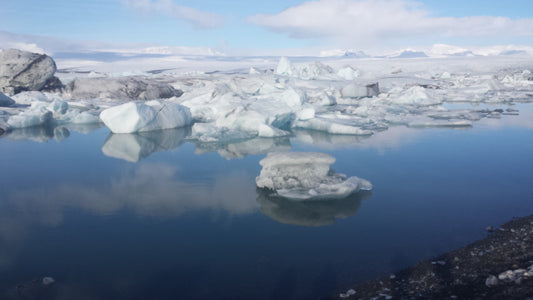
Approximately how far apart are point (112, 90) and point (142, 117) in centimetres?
720

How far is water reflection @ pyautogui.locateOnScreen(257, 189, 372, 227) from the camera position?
11.7 feet

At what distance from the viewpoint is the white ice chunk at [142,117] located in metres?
7.91

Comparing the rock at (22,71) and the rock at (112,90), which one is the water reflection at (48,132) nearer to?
the rock at (112,90)

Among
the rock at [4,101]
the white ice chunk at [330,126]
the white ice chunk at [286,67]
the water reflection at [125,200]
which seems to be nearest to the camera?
the water reflection at [125,200]

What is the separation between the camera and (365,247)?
10.1 ft

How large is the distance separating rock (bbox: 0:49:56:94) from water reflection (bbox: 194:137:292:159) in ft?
35.6

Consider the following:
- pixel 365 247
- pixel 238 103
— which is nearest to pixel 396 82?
pixel 238 103

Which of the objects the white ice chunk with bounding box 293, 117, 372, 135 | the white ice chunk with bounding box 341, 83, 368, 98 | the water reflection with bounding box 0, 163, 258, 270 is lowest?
the water reflection with bounding box 0, 163, 258, 270

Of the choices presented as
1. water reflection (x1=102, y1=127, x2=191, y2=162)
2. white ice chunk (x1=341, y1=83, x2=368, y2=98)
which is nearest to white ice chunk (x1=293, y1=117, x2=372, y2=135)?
water reflection (x1=102, y1=127, x2=191, y2=162)

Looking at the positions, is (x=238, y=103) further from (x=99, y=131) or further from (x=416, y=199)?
(x=416, y=199)

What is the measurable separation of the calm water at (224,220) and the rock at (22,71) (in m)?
9.39

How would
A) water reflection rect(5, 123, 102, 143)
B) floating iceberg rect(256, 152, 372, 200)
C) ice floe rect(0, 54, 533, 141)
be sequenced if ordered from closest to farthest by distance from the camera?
floating iceberg rect(256, 152, 372, 200) → ice floe rect(0, 54, 533, 141) → water reflection rect(5, 123, 102, 143)

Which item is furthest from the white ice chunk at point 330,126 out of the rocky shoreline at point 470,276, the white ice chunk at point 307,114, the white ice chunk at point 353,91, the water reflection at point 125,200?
the white ice chunk at point 353,91

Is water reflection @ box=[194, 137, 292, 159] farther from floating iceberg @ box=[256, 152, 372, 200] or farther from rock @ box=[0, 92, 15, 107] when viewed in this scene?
rock @ box=[0, 92, 15, 107]
